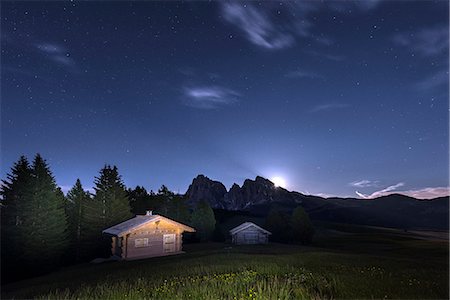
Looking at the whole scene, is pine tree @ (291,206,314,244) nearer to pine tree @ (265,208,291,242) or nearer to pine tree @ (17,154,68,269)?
pine tree @ (265,208,291,242)

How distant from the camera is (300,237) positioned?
198 ft

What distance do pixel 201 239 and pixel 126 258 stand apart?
28124 millimetres

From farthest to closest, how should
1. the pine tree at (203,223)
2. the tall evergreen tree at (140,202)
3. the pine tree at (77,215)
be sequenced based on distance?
the tall evergreen tree at (140,202) < the pine tree at (203,223) < the pine tree at (77,215)

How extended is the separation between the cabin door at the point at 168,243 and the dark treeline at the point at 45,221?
400 inches

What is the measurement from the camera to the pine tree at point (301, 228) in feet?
198

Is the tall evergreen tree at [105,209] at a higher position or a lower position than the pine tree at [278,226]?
higher

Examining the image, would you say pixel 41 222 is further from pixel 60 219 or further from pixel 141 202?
pixel 141 202

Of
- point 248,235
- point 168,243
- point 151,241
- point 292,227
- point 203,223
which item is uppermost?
point 151,241

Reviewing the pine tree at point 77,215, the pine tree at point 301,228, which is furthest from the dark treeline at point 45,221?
the pine tree at point 301,228

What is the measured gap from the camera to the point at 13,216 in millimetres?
32688

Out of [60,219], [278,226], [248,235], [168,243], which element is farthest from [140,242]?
[278,226]

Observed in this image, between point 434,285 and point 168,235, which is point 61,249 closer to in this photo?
point 168,235

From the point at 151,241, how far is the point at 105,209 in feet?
37.0

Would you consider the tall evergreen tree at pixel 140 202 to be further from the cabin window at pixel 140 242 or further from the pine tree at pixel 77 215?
the cabin window at pixel 140 242
